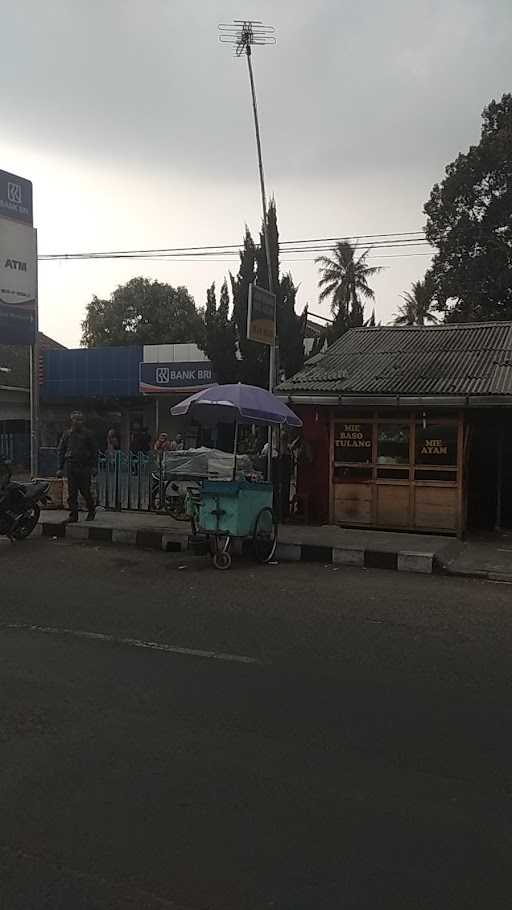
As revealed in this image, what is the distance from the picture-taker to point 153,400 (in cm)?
2778

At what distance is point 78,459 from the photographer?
11922 millimetres

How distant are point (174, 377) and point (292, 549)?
51.2 ft

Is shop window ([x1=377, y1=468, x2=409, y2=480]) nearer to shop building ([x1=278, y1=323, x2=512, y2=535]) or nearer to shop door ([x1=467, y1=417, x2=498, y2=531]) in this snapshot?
shop building ([x1=278, y1=323, x2=512, y2=535])

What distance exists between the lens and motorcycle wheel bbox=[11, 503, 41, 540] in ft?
36.4

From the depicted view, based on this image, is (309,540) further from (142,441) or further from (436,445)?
(142,441)

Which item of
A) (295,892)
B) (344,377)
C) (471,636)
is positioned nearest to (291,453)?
(344,377)

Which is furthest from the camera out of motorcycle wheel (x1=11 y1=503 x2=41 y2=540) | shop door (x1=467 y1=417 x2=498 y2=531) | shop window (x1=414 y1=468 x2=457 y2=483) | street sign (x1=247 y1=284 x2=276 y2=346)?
shop door (x1=467 y1=417 x2=498 y2=531)

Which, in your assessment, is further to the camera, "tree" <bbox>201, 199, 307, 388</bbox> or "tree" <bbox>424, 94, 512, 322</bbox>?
"tree" <bbox>424, 94, 512, 322</bbox>

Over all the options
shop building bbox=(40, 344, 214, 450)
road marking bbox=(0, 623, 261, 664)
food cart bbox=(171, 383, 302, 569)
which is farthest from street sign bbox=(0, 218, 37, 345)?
shop building bbox=(40, 344, 214, 450)

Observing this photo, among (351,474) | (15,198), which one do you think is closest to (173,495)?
(351,474)

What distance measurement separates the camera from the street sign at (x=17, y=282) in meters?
14.4

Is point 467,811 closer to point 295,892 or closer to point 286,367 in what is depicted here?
point 295,892

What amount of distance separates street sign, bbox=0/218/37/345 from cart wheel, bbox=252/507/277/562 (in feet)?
24.2

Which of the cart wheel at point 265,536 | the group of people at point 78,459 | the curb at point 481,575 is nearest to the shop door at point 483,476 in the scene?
the curb at point 481,575
